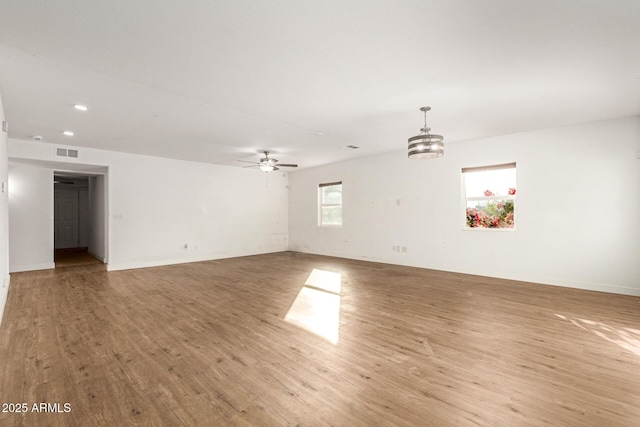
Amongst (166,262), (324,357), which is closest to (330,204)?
(166,262)

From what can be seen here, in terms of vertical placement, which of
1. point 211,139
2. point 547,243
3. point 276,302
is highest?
point 211,139

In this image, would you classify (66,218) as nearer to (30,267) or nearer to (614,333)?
(30,267)

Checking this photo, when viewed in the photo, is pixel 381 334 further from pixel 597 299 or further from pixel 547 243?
pixel 547 243

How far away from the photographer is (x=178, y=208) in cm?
747

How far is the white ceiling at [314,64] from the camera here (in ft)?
6.91

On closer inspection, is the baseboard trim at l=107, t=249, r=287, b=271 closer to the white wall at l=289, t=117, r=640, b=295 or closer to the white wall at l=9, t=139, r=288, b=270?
the white wall at l=9, t=139, r=288, b=270

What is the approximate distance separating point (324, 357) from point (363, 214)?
542 cm

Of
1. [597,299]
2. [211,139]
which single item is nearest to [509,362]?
[597,299]

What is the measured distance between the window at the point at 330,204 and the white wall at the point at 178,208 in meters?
1.45

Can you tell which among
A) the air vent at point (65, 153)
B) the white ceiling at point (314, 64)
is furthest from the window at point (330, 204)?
the air vent at point (65, 153)

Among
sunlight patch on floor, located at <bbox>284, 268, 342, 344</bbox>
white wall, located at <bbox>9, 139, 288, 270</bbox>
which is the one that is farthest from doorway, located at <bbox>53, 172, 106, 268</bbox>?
sunlight patch on floor, located at <bbox>284, 268, 342, 344</bbox>

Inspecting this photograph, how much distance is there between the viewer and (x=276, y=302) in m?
4.09

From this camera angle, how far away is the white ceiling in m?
2.11

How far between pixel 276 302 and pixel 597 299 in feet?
14.4
